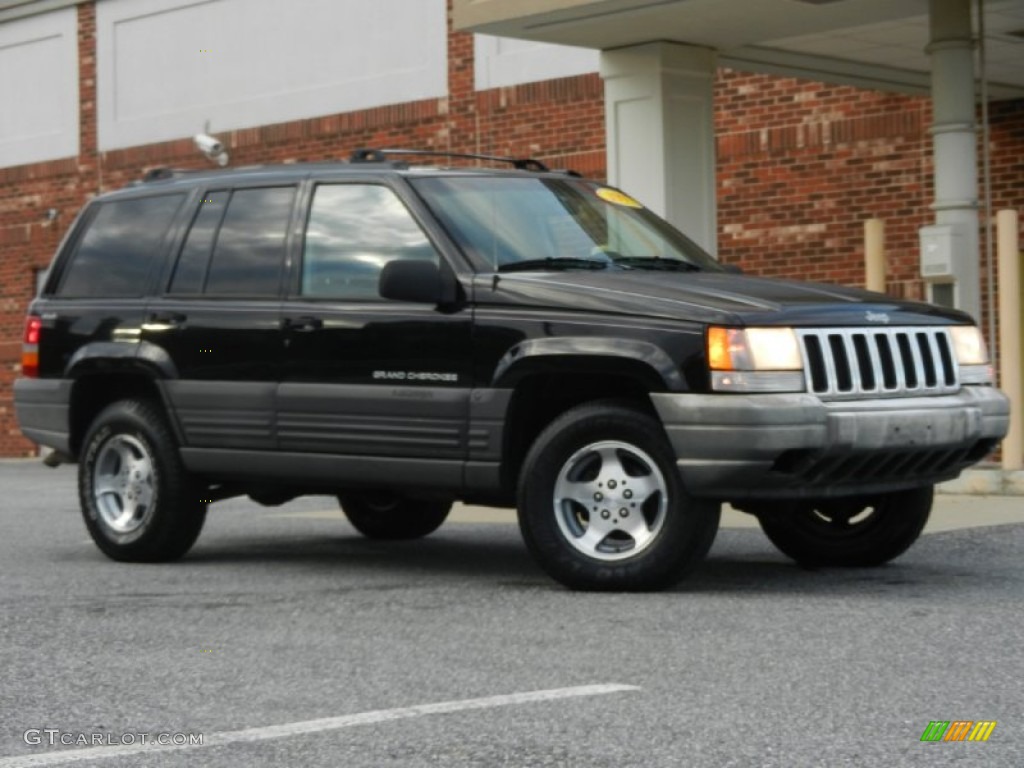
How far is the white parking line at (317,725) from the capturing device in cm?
538

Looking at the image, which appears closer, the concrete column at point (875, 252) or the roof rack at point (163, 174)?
the roof rack at point (163, 174)

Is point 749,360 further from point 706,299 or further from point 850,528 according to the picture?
point 850,528

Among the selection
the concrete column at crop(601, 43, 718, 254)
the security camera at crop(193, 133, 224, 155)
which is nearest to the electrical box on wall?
the concrete column at crop(601, 43, 718, 254)

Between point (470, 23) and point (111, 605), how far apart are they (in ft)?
22.3

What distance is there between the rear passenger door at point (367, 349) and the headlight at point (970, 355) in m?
2.24

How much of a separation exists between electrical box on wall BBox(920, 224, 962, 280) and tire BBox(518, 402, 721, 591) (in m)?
5.80

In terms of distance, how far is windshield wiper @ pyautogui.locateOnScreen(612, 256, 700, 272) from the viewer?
934 centimetres

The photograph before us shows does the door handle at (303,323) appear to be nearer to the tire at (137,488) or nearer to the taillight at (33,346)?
the tire at (137,488)

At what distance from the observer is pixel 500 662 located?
6.88m

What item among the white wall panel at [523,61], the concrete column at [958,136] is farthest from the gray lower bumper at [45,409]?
the white wall panel at [523,61]

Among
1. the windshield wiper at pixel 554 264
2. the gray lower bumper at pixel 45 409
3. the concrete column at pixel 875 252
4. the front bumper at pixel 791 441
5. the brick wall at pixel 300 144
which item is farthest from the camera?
the brick wall at pixel 300 144
